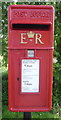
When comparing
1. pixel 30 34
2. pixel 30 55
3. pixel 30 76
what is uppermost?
pixel 30 34

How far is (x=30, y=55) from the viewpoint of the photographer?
105 inches

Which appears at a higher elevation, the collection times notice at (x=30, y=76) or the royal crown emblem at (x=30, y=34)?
the royal crown emblem at (x=30, y=34)

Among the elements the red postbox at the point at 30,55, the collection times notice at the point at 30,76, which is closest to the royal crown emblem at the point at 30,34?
the red postbox at the point at 30,55

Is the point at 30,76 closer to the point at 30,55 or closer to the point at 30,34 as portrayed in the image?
the point at 30,55

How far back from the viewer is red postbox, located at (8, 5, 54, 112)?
263cm

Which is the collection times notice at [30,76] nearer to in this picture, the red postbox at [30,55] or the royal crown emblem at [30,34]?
the red postbox at [30,55]

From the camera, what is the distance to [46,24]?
2.59 meters

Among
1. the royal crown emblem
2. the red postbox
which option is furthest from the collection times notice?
the royal crown emblem

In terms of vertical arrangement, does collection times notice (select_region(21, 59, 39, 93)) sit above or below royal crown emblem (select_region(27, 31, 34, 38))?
below

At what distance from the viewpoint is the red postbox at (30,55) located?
2.63 m

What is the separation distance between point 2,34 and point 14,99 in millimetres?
1665

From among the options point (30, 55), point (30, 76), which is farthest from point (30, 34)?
point (30, 76)

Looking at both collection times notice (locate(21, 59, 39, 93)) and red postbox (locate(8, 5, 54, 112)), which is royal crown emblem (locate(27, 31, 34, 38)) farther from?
collection times notice (locate(21, 59, 39, 93))

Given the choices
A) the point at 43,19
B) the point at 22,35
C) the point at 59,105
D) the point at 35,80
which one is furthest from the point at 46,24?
the point at 59,105
